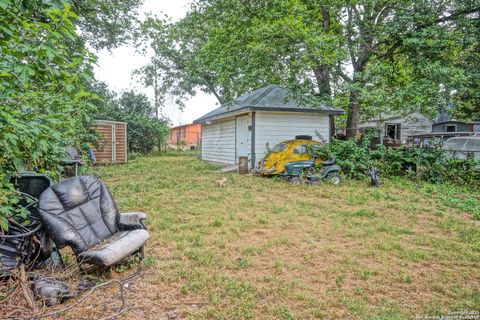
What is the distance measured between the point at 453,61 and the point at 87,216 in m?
12.0

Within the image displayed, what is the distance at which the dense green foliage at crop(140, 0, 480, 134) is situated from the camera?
938 centimetres

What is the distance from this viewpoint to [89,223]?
3316 millimetres

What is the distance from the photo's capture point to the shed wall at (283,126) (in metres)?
11.5

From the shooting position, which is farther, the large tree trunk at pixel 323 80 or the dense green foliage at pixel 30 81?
the large tree trunk at pixel 323 80

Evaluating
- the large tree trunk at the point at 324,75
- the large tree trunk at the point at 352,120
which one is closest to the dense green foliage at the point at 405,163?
the large tree trunk at the point at 352,120

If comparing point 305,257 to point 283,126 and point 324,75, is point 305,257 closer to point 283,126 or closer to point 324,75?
point 283,126

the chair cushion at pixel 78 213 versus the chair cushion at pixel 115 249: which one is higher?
the chair cushion at pixel 78 213

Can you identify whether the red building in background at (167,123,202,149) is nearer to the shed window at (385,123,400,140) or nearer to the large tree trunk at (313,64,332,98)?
the shed window at (385,123,400,140)

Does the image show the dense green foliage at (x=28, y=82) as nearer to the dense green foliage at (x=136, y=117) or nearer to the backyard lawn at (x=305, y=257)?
the backyard lawn at (x=305, y=257)

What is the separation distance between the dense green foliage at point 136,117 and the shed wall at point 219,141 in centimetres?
366

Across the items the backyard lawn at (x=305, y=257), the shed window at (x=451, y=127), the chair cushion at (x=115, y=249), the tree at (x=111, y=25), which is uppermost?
the tree at (x=111, y=25)

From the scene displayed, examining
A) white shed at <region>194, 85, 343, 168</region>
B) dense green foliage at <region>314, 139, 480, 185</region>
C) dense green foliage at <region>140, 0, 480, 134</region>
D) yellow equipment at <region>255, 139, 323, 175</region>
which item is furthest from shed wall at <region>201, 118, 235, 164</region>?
dense green foliage at <region>314, 139, 480, 185</region>

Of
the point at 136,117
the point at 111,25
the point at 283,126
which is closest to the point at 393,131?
the point at 283,126

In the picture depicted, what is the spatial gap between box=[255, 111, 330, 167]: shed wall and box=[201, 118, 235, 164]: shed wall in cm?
229
